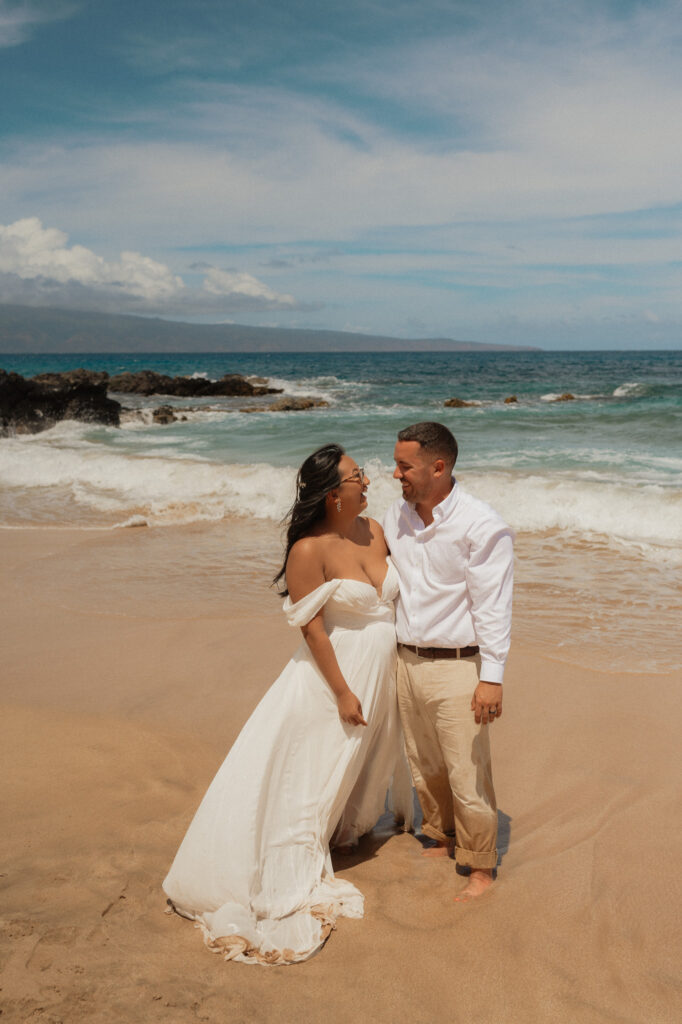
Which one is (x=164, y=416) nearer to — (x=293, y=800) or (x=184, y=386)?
(x=184, y=386)

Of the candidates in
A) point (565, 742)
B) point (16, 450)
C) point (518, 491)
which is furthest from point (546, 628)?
point (16, 450)

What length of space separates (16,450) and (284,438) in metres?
6.66

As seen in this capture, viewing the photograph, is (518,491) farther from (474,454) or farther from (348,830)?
(348,830)

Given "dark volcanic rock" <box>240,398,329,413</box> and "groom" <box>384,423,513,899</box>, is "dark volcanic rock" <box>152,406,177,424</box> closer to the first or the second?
"dark volcanic rock" <box>240,398,329,413</box>

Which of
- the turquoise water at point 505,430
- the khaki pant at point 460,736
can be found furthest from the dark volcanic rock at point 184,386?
the khaki pant at point 460,736

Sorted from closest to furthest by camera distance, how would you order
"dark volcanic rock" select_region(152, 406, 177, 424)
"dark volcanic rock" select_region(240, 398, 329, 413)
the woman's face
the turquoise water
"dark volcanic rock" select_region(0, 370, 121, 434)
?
the woman's face
the turquoise water
"dark volcanic rock" select_region(0, 370, 121, 434)
"dark volcanic rock" select_region(152, 406, 177, 424)
"dark volcanic rock" select_region(240, 398, 329, 413)

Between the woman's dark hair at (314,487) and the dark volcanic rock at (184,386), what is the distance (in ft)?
121

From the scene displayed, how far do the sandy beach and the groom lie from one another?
39cm

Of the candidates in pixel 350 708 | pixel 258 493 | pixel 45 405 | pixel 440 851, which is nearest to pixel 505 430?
pixel 258 493

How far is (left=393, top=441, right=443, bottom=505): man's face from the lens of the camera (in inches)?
125

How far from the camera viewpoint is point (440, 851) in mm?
3568

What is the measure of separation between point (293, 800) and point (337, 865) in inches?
19.7

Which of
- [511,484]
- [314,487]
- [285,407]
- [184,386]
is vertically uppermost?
[184,386]

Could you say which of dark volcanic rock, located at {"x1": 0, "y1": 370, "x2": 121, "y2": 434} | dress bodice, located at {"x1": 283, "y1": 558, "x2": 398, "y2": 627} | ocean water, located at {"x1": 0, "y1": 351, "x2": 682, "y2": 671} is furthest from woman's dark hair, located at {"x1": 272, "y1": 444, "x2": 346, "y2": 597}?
dark volcanic rock, located at {"x1": 0, "y1": 370, "x2": 121, "y2": 434}
